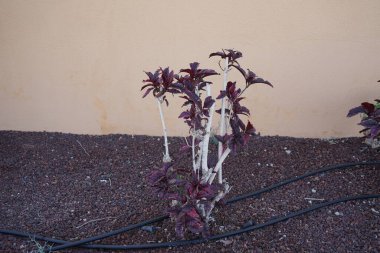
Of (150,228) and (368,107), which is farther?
(368,107)

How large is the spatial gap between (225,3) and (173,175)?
1.67 meters

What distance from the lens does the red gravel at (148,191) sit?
250 centimetres

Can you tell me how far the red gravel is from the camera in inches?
98.5

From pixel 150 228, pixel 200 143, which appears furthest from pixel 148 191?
pixel 200 143

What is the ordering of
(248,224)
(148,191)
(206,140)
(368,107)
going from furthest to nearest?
(148,191), (368,107), (248,224), (206,140)

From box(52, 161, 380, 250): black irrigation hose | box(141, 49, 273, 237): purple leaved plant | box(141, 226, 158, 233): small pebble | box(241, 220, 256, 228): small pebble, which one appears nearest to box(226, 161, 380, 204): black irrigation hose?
box(52, 161, 380, 250): black irrigation hose

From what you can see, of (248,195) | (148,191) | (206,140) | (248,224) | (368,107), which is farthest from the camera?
(148,191)

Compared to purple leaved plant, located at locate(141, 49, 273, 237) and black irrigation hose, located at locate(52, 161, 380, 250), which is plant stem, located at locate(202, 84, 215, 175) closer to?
purple leaved plant, located at locate(141, 49, 273, 237)

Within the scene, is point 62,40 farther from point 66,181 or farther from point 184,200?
point 184,200

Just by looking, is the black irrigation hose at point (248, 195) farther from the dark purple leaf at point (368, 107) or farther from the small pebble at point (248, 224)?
the dark purple leaf at point (368, 107)

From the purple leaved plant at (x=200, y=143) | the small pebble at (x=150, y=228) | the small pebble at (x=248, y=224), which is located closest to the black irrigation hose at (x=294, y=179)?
the small pebble at (x=248, y=224)

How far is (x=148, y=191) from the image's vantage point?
2.96 meters

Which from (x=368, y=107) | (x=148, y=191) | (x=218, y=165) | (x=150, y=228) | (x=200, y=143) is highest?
(x=368, y=107)

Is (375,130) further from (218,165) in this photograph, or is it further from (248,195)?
(218,165)
